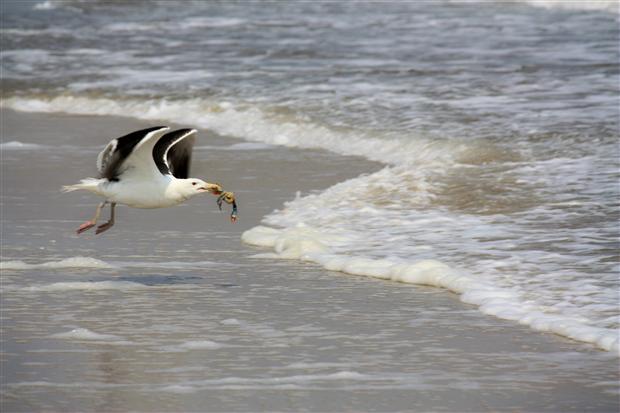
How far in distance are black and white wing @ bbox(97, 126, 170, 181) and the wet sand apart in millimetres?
710

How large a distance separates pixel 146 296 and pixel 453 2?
3107cm

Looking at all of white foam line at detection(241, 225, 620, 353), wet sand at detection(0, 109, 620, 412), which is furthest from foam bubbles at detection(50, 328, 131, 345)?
white foam line at detection(241, 225, 620, 353)

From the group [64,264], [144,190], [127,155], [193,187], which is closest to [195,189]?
[193,187]

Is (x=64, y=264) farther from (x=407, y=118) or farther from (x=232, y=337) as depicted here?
(x=407, y=118)

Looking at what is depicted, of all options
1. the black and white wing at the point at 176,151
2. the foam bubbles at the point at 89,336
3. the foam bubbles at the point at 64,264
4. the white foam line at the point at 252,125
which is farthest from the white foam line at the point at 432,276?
the white foam line at the point at 252,125

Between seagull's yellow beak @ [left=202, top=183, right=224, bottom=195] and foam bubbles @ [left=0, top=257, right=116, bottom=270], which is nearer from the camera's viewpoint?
seagull's yellow beak @ [left=202, top=183, right=224, bottom=195]

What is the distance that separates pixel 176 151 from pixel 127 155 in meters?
0.72

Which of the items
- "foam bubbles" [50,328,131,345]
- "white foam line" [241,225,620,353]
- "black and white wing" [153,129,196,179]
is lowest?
"white foam line" [241,225,620,353]

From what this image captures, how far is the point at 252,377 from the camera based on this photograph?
702 centimetres

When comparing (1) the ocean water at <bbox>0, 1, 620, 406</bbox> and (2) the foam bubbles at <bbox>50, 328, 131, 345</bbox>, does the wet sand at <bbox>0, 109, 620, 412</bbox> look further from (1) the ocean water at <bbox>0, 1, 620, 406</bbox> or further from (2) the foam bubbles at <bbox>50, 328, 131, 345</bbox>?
(1) the ocean water at <bbox>0, 1, 620, 406</bbox>

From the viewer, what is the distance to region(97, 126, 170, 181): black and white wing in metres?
8.80

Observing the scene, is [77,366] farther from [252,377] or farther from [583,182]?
[583,182]

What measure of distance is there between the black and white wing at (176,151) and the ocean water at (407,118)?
0.68 m

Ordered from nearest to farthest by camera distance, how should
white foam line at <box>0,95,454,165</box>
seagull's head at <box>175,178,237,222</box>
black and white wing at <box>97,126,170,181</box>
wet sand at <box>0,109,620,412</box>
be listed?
1. wet sand at <box>0,109,620,412</box>
2. black and white wing at <box>97,126,170,181</box>
3. seagull's head at <box>175,178,237,222</box>
4. white foam line at <box>0,95,454,165</box>
